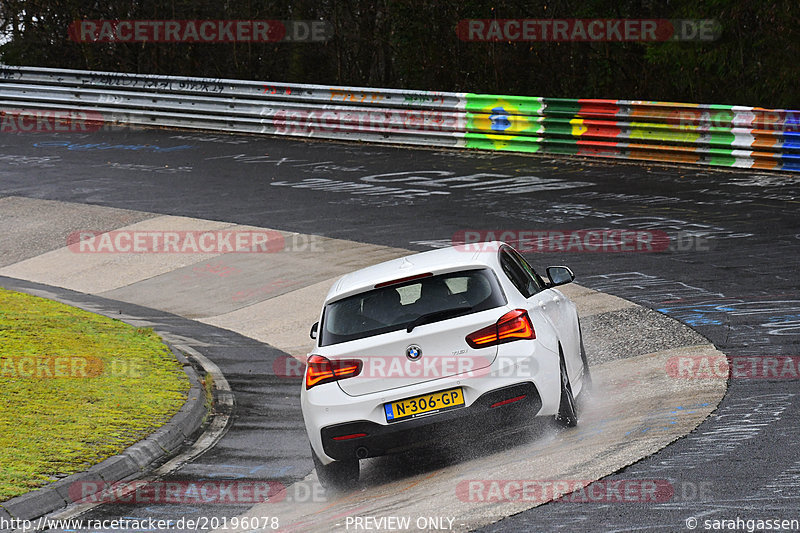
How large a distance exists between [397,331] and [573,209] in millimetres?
10466

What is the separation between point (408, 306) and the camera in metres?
8.23

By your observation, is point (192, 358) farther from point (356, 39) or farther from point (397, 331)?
point (356, 39)

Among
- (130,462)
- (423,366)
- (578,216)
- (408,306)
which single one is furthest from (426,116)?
(423,366)

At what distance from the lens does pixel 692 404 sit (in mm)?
8844

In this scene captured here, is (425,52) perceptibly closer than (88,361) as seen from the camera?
No

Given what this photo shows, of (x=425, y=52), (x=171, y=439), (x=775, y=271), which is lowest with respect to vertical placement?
(x=171, y=439)

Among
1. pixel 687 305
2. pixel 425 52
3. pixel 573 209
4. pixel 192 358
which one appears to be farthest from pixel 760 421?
pixel 425 52

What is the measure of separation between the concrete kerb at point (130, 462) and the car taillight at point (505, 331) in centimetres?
302

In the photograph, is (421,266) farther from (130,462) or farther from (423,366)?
(130,462)

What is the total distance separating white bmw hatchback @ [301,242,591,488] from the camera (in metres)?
7.78

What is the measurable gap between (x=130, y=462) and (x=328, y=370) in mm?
2114

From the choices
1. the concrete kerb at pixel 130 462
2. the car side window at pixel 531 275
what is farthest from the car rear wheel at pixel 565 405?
the concrete kerb at pixel 130 462

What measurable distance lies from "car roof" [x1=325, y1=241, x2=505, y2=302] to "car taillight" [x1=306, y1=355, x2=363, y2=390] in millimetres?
538

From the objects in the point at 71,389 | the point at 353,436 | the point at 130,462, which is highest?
the point at 353,436
